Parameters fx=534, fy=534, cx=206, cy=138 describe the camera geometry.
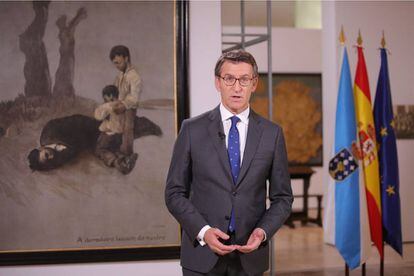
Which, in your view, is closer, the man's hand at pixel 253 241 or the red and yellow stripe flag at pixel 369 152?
the man's hand at pixel 253 241

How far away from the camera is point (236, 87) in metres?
2.01

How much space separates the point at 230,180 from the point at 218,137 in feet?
0.57

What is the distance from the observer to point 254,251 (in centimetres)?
203

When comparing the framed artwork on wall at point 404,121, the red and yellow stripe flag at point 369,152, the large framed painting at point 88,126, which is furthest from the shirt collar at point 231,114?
the framed artwork on wall at point 404,121

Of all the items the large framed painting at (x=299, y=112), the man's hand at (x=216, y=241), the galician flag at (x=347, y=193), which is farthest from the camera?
the large framed painting at (x=299, y=112)

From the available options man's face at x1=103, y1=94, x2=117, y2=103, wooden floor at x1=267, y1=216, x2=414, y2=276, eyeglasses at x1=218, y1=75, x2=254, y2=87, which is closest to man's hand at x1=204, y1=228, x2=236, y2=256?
eyeglasses at x1=218, y1=75, x2=254, y2=87

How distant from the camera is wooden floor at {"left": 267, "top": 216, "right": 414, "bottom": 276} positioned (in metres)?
5.27

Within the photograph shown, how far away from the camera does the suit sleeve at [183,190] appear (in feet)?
6.45

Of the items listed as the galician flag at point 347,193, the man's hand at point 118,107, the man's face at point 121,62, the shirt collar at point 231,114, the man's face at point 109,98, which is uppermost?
the man's face at point 121,62

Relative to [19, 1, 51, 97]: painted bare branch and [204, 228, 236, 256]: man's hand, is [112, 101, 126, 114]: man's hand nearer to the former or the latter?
[19, 1, 51, 97]: painted bare branch

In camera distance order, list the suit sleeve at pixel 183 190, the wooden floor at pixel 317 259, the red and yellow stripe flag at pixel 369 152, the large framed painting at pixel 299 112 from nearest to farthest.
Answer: the suit sleeve at pixel 183 190 → the red and yellow stripe flag at pixel 369 152 → the wooden floor at pixel 317 259 → the large framed painting at pixel 299 112

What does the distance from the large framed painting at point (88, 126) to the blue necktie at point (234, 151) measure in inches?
73.7

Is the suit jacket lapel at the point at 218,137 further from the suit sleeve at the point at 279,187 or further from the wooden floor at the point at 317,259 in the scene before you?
the wooden floor at the point at 317,259

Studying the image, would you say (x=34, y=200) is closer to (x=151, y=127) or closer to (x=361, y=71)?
(x=151, y=127)
